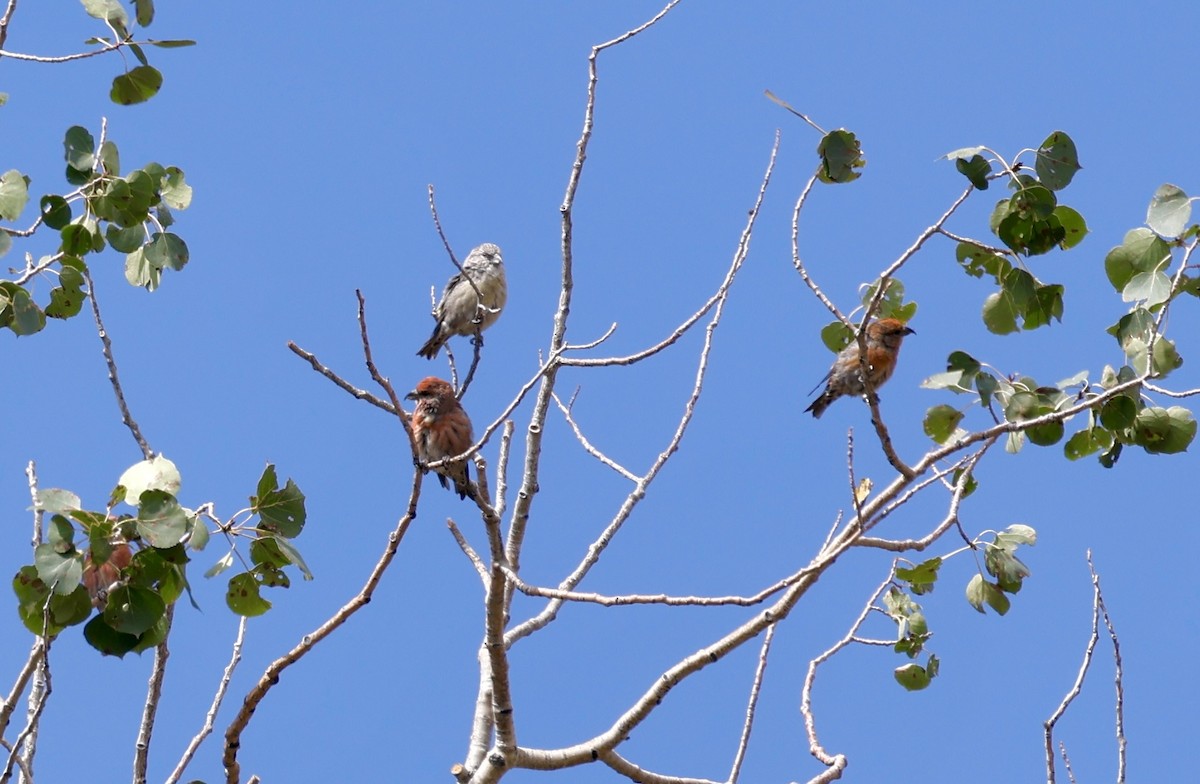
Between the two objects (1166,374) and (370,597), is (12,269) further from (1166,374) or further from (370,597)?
(1166,374)

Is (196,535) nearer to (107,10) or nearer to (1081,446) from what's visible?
(107,10)

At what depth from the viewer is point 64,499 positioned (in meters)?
2.88

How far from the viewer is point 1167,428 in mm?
3797

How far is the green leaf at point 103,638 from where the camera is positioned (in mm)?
3012

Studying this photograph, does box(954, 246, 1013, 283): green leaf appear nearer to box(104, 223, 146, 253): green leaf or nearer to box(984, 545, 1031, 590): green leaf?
box(984, 545, 1031, 590): green leaf

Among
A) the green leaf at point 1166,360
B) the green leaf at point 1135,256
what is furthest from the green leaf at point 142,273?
the green leaf at point 1166,360

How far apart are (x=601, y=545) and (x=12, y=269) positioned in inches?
84.8

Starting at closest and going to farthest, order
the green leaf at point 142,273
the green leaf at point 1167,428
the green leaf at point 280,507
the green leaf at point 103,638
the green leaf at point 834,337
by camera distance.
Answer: the green leaf at point 103,638 → the green leaf at point 280,507 → the green leaf at point 1167,428 → the green leaf at point 142,273 → the green leaf at point 834,337

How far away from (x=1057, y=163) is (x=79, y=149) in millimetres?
2924

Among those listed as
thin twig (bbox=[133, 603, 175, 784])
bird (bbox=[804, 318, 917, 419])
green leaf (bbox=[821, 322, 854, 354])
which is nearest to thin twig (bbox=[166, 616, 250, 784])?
thin twig (bbox=[133, 603, 175, 784])

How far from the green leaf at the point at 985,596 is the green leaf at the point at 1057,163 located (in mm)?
1283

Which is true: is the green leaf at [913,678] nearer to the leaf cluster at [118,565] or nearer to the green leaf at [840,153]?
the green leaf at [840,153]

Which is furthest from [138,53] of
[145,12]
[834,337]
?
[834,337]

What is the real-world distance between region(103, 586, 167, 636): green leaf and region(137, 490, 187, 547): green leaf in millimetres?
144
